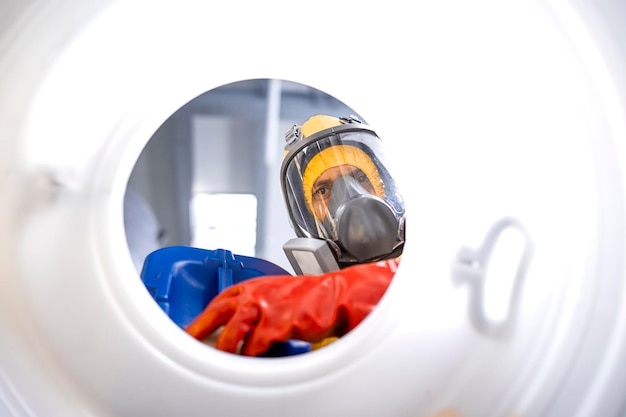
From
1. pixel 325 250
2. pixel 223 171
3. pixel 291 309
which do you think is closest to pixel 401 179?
pixel 291 309

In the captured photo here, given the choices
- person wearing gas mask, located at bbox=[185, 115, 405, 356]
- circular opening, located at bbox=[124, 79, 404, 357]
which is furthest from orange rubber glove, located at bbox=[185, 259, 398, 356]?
circular opening, located at bbox=[124, 79, 404, 357]

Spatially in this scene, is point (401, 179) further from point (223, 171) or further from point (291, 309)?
point (223, 171)

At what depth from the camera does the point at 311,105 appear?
2.48 meters

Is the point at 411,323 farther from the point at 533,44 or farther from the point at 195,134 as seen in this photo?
the point at 195,134

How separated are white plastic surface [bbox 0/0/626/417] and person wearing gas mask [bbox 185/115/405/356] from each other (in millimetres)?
127

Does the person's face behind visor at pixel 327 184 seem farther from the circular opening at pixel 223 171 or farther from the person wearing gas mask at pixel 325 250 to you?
the circular opening at pixel 223 171

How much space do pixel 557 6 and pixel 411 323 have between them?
1.30 feet

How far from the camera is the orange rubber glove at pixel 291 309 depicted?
95cm

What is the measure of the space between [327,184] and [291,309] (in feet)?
2.08

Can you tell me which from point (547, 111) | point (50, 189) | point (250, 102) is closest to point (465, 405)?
point (547, 111)

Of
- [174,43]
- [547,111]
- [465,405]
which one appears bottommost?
[465,405]

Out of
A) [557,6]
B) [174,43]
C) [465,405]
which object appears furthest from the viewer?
[174,43]

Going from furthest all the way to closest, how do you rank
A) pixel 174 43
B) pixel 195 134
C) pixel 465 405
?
pixel 195 134, pixel 174 43, pixel 465 405

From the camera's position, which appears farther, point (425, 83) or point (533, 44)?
point (425, 83)
